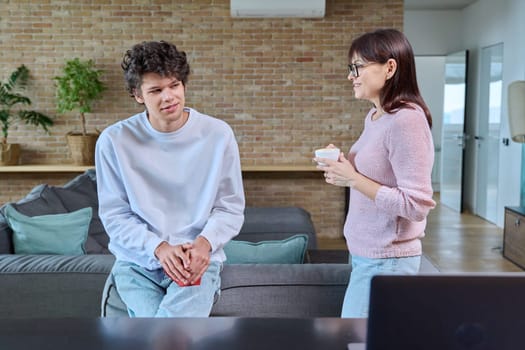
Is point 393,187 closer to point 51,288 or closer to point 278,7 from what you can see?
point 51,288

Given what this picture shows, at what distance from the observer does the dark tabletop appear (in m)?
1.03

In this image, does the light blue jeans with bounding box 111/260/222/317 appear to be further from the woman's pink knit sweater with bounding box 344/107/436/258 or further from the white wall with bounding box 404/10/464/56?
the white wall with bounding box 404/10/464/56

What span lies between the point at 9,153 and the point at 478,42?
574cm

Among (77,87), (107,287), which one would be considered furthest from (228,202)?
(77,87)

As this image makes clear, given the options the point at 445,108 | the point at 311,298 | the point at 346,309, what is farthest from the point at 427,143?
the point at 445,108

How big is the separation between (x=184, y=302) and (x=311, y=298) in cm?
54

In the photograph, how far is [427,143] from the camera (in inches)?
58.1

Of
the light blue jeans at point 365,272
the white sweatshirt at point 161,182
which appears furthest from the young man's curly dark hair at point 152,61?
the light blue jeans at point 365,272

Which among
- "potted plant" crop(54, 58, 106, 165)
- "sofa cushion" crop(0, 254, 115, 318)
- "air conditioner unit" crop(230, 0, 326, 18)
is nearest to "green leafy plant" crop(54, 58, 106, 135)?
"potted plant" crop(54, 58, 106, 165)

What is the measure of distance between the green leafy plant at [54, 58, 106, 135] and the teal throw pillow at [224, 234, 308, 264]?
3749mm

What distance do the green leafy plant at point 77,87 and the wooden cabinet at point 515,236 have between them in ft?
13.2

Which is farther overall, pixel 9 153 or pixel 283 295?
pixel 9 153

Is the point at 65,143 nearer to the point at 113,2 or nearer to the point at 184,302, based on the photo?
the point at 113,2

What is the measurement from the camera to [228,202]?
1.86 metres
